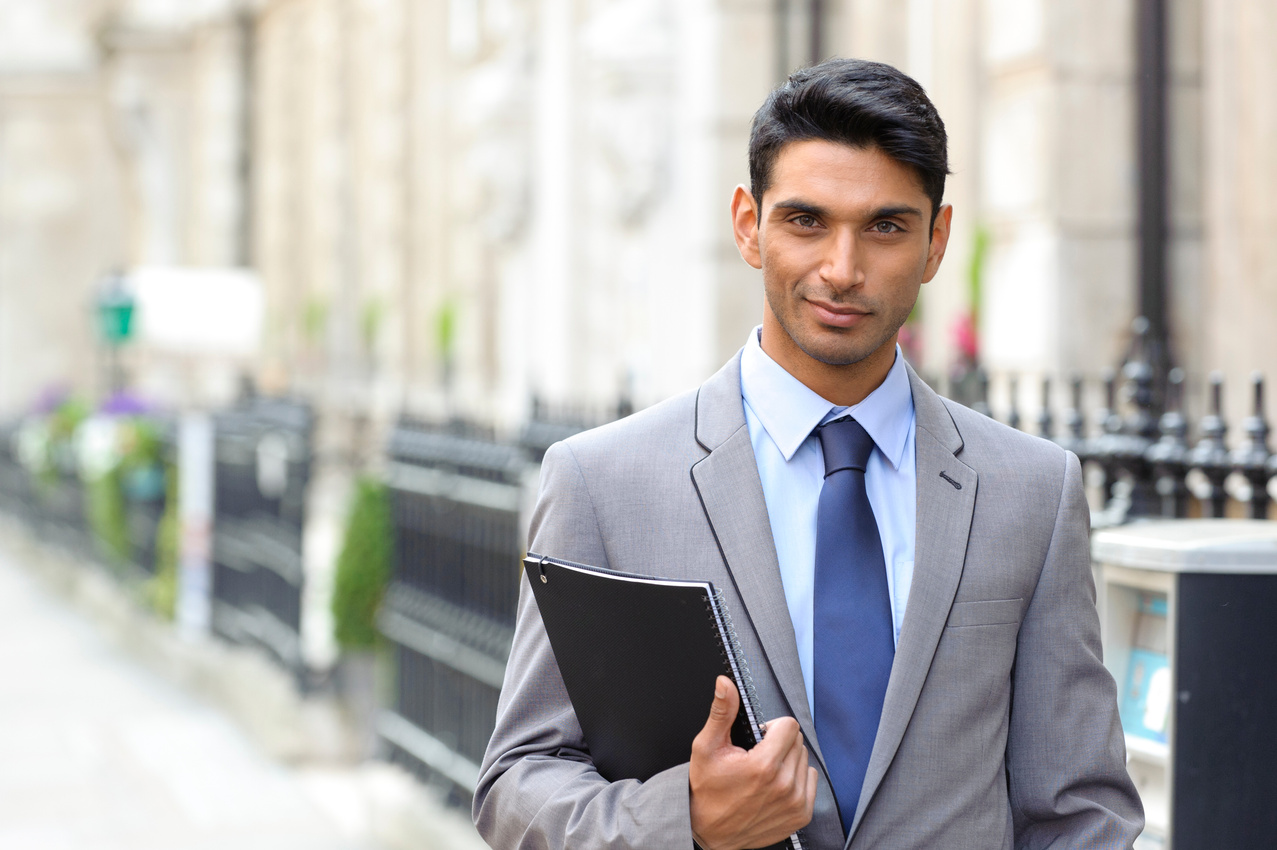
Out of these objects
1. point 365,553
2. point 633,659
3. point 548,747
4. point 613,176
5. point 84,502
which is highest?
point 613,176

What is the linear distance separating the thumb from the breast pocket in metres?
0.33

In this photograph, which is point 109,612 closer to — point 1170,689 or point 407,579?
point 407,579

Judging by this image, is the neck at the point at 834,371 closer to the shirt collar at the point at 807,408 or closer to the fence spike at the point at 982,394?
the shirt collar at the point at 807,408

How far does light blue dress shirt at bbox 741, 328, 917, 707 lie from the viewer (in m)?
2.00

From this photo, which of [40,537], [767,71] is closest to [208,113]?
[40,537]

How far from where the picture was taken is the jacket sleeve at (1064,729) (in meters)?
1.99

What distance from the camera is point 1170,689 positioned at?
9.43 ft

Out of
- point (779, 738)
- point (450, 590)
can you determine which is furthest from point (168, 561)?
point (779, 738)

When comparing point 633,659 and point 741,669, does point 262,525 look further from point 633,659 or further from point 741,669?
point 741,669

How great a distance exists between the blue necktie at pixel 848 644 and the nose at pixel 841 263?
266mm

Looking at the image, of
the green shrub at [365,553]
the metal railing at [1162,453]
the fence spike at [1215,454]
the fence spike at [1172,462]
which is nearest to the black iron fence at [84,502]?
the green shrub at [365,553]

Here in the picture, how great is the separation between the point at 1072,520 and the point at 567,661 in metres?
0.63

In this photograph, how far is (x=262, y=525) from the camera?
9219 mm

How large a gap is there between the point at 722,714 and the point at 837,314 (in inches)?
18.4
